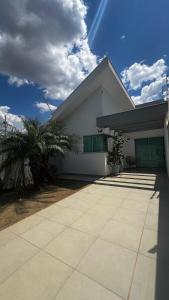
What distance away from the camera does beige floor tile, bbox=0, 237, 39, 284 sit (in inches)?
89.2

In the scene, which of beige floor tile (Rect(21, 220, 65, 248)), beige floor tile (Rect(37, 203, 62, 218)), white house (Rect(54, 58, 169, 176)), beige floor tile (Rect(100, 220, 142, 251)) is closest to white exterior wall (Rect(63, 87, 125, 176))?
white house (Rect(54, 58, 169, 176))

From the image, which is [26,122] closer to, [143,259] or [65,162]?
[65,162]

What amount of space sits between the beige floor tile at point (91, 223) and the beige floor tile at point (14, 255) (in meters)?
1.11

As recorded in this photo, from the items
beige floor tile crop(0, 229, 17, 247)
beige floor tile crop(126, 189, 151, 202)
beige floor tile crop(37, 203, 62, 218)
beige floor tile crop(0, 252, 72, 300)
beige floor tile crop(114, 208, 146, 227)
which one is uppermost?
beige floor tile crop(126, 189, 151, 202)

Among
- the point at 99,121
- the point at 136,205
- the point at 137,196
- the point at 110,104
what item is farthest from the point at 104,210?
the point at 110,104

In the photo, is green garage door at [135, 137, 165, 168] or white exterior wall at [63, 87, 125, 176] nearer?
white exterior wall at [63, 87, 125, 176]

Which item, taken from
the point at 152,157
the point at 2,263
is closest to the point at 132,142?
the point at 152,157

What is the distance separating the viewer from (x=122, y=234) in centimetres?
310

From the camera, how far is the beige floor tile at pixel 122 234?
279 cm

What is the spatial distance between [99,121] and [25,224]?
21.5 ft

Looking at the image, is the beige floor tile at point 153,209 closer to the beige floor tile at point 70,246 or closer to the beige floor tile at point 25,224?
the beige floor tile at point 70,246

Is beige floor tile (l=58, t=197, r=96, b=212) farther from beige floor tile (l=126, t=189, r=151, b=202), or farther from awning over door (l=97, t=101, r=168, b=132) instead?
awning over door (l=97, t=101, r=168, b=132)

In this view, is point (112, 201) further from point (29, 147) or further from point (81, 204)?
point (29, 147)

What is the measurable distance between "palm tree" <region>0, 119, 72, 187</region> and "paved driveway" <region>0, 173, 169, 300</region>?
331 cm
